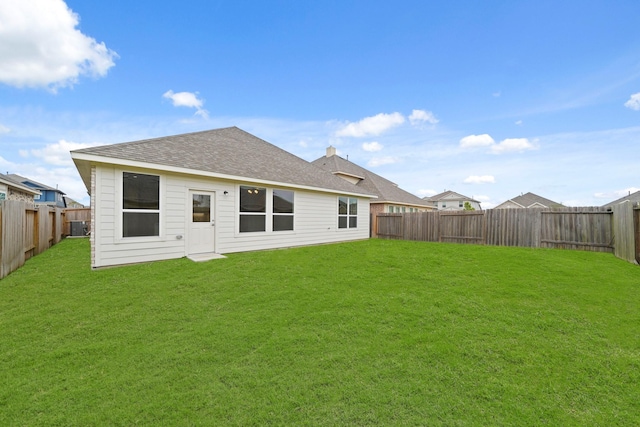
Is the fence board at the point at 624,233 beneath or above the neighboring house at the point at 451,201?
beneath

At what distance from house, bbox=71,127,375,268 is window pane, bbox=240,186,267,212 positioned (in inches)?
1.4

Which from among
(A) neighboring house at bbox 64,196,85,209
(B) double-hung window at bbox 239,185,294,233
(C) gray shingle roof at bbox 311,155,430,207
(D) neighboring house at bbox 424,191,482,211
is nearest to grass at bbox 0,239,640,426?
(B) double-hung window at bbox 239,185,294,233

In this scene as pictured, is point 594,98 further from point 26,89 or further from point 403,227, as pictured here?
point 26,89

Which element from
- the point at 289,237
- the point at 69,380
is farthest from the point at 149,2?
the point at 69,380

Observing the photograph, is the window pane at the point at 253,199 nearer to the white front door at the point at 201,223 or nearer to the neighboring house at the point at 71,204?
the white front door at the point at 201,223

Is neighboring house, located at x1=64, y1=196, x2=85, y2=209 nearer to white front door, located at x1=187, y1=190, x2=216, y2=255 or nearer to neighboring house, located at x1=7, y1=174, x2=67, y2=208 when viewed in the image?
neighboring house, located at x1=7, y1=174, x2=67, y2=208

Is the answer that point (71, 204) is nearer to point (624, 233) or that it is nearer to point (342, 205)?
point (342, 205)

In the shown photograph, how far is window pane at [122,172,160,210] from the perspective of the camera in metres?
6.77

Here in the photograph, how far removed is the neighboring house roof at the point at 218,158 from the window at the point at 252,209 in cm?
51

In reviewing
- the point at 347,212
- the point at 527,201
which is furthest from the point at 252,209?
the point at 527,201

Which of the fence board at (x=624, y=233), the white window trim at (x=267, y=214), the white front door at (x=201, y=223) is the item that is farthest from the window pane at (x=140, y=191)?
the fence board at (x=624, y=233)

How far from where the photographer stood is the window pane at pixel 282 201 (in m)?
10.2

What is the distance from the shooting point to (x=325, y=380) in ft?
8.46

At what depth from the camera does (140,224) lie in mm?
6988
